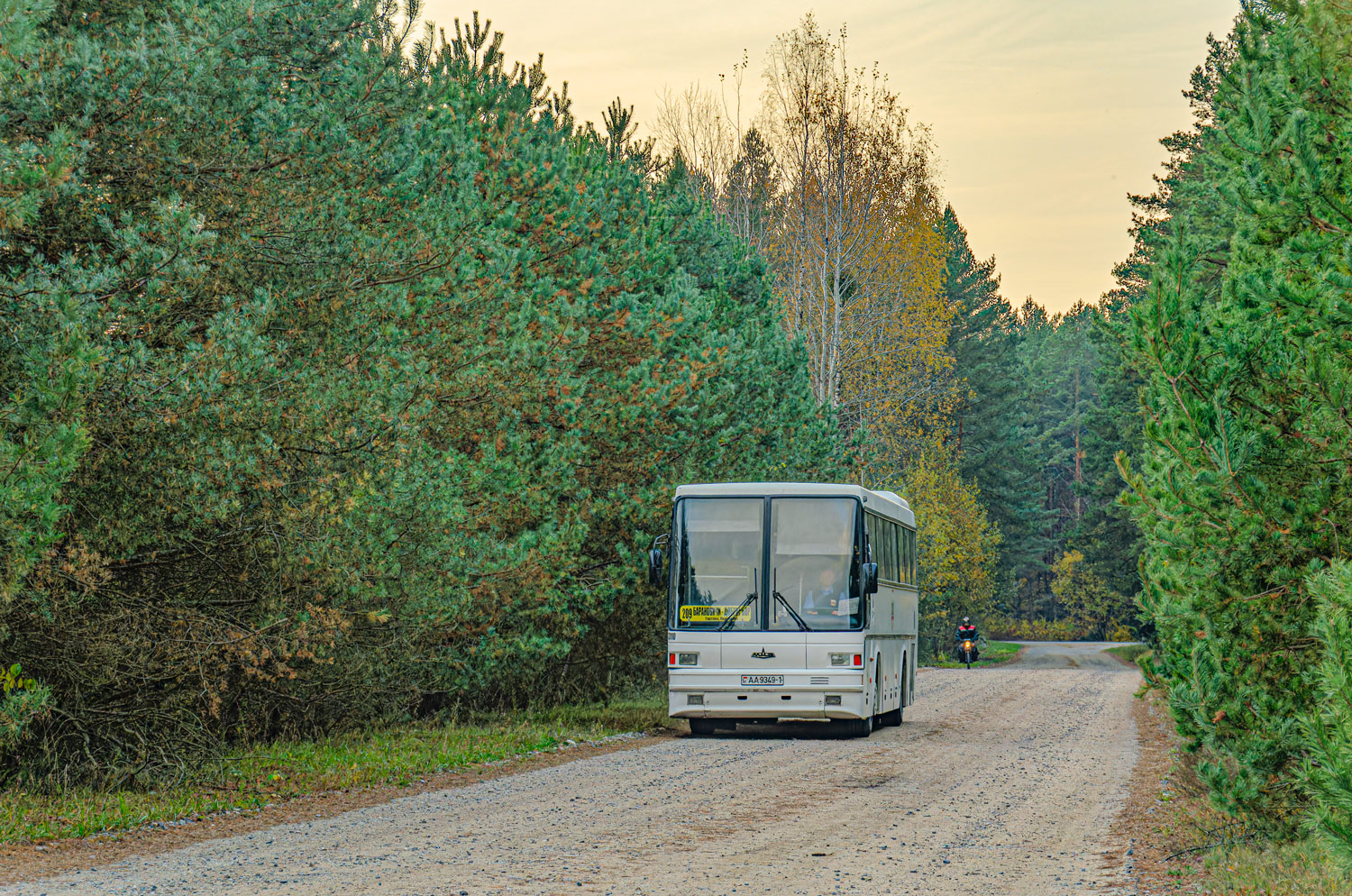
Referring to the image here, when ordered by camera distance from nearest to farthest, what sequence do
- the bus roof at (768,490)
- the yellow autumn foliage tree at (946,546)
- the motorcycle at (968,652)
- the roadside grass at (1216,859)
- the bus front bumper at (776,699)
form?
the roadside grass at (1216,859)
the bus front bumper at (776,699)
the bus roof at (768,490)
the motorcycle at (968,652)
the yellow autumn foliage tree at (946,546)

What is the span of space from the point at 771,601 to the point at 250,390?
9.62m

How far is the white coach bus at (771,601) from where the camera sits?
19.3 meters

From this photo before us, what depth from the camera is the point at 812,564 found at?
778 inches

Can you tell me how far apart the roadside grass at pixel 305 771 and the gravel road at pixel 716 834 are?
1040 millimetres

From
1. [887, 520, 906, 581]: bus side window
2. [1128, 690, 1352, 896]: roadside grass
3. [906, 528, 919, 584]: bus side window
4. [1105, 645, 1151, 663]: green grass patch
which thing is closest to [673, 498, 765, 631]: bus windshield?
[887, 520, 906, 581]: bus side window

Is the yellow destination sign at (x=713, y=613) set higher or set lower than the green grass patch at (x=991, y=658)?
higher

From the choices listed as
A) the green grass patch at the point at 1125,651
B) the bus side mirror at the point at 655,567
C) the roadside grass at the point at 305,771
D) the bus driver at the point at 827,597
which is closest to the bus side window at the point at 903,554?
the bus driver at the point at 827,597

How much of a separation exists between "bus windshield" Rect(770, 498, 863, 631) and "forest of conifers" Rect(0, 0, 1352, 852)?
265cm

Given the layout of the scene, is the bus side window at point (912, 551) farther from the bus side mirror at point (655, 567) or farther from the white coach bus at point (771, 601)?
the bus side mirror at point (655, 567)

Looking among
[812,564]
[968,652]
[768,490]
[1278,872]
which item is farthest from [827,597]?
[968,652]

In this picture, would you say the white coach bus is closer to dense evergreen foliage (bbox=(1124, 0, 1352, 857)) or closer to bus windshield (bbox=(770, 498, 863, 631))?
bus windshield (bbox=(770, 498, 863, 631))

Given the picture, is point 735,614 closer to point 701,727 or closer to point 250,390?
point 701,727

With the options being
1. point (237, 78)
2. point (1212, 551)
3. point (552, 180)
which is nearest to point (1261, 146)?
point (1212, 551)

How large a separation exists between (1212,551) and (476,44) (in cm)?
1709
